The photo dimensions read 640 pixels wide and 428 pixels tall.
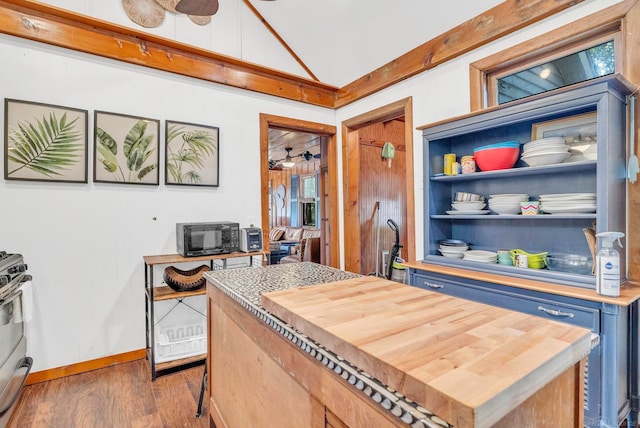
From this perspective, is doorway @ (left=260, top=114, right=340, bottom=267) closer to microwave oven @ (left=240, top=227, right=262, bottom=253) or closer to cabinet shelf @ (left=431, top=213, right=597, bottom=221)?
microwave oven @ (left=240, top=227, right=262, bottom=253)

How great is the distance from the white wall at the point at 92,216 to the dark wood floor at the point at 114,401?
245 millimetres

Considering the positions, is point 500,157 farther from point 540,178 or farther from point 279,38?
point 279,38

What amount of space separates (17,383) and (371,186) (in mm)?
4018

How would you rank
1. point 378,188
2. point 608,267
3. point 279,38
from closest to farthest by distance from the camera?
point 608,267 < point 279,38 < point 378,188

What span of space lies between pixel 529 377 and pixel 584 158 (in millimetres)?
1978

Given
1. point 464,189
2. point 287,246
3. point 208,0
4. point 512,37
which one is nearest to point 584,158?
point 464,189

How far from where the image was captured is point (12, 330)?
188cm

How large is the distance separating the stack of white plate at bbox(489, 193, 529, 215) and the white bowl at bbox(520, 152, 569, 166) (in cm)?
23

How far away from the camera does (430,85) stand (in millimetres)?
2900

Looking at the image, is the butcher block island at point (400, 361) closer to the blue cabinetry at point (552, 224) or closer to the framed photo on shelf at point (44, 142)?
the blue cabinetry at point (552, 224)

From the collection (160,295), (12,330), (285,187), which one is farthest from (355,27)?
(285,187)

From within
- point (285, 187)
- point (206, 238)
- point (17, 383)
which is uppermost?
point (285, 187)

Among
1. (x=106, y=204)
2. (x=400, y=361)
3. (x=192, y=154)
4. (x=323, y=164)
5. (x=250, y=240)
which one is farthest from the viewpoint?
(x=323, y=164)

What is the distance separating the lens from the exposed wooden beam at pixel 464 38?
2.17m
